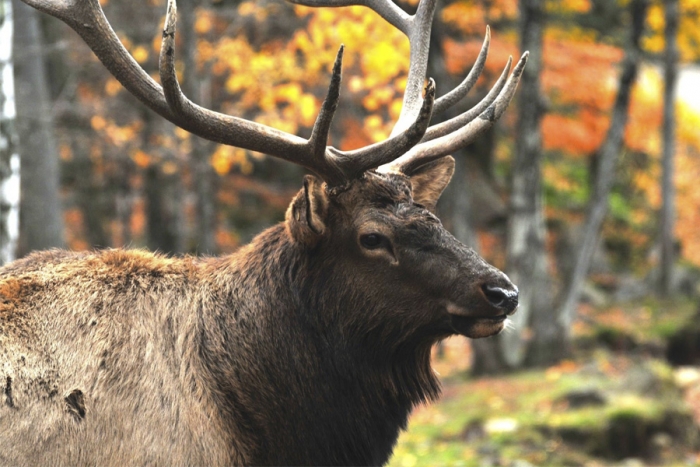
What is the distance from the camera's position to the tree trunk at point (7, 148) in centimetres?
803

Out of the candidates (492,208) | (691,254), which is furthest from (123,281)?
(691,254)

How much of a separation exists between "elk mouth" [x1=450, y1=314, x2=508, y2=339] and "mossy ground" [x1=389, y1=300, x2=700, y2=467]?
457cm

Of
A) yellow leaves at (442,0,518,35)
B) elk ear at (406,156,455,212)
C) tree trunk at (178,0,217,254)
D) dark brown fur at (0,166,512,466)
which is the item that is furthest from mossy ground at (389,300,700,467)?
yellow leaves at (442,0,518,35)

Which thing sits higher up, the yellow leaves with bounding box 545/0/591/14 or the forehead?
the yellow leaves with bounding box 545/0/591/14

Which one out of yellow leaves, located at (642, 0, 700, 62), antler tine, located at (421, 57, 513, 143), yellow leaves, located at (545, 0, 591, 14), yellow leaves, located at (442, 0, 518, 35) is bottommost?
antler tine, located at (421, 57, 513, 143)

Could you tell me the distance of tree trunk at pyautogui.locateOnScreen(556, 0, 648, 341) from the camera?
1297 centimetres

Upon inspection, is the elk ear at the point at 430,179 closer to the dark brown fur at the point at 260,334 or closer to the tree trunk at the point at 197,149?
the dark brown fur at the point at 260,334

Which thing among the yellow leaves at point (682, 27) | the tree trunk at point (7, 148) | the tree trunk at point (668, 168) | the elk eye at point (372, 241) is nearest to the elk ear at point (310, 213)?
the elk eye at point (372, 241)

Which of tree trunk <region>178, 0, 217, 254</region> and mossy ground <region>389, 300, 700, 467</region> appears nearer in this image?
→ mossy ground <region>389, 300, 700, 467</region>

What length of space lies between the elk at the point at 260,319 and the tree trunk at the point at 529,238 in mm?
8502

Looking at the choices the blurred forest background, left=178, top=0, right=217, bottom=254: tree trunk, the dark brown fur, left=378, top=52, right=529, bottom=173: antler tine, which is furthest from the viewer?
left=178, top=0, right=217, bottom=254: tree trunk

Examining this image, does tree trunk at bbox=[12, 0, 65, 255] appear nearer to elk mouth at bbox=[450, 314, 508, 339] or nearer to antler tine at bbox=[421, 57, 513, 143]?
antler tine at bbox=[421, 57, 513, 143]

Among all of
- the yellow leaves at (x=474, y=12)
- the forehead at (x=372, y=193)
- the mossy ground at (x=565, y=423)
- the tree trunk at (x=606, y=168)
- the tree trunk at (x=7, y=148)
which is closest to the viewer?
the forehead at (x=372, y=193)

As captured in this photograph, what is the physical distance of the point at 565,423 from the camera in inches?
354
